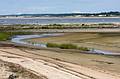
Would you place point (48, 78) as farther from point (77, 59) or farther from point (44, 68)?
point (77, 59)

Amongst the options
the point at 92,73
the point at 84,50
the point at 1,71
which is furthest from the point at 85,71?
the point at 84,50

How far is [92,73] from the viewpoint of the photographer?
1877cm

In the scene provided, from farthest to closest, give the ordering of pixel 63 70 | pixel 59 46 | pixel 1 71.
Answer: pixel 59 46, pixel 63 70, pixel 1 71

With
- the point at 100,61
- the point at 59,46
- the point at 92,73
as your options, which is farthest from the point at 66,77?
the point at 59,46

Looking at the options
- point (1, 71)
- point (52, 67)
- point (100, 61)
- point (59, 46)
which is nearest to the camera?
point (1, 71)

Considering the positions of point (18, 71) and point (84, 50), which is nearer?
point (18, 71)

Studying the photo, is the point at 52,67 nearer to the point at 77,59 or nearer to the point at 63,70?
the point at 63,70

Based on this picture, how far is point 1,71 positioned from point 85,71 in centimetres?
402

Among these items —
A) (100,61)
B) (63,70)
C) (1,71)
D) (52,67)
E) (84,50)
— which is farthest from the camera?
(84,50)

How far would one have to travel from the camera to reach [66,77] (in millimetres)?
17250

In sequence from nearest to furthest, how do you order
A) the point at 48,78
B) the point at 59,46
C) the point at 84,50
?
the point at 48,78 < the point at 84,50 < the point at 59,46

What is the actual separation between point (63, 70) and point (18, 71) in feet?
7.73

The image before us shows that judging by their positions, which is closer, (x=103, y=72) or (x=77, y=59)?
(x=103, y=72)

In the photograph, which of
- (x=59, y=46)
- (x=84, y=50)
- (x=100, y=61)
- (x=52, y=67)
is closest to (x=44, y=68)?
(x=52, y=67)
